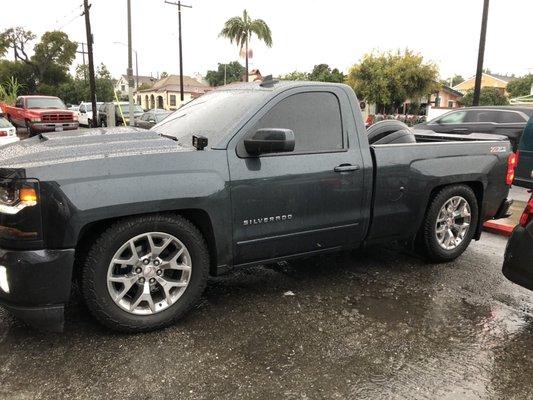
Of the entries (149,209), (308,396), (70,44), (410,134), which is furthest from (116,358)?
(70,44)

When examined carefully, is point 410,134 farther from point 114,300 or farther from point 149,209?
point 114,300

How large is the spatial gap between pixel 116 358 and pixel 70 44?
67165mm

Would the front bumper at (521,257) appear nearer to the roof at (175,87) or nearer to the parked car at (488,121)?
the parked car at (488,121)

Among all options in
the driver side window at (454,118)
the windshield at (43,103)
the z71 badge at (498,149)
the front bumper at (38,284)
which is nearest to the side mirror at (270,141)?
the front bumper at (38,284)

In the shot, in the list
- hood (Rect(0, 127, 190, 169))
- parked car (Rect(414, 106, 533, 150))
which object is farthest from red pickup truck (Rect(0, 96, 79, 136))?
hood (Rect(0, 127, 190, 169))

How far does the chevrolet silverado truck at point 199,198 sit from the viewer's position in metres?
2.85

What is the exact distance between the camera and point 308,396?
2648mm

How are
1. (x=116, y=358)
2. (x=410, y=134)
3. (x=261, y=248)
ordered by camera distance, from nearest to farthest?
(x=116, y=358) < (x=261, y=248) < (x=410, y=134)

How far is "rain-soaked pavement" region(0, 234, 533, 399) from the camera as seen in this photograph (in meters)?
2.72

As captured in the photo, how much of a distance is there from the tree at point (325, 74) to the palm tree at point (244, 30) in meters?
15.9

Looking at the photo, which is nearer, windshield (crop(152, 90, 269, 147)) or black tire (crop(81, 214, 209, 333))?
black tire (crop(81, 214, 209, 333))

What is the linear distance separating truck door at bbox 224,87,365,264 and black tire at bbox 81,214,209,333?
32 centimetres

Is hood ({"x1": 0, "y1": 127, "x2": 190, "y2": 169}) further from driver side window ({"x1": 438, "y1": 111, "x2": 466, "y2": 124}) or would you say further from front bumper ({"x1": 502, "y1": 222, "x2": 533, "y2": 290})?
driver side window ({"x1": 438, "y1": 111, "x2": 466, "y2": 124})

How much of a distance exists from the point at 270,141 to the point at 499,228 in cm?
429
